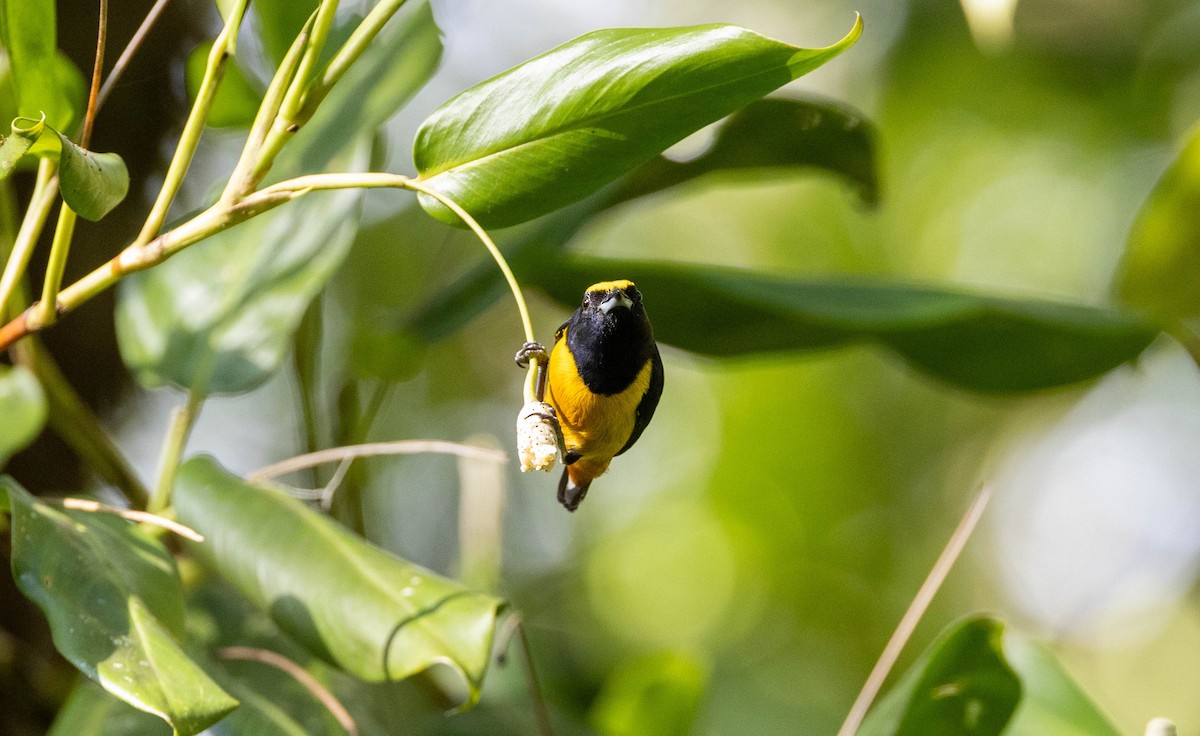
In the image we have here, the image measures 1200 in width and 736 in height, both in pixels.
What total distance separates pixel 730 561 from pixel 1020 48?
93.1 inches

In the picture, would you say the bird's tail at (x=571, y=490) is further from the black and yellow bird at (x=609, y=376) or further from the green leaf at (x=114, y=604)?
the green leaf at (x=114, y=604)

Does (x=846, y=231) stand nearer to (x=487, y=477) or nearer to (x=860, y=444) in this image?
(x=860, y=444)

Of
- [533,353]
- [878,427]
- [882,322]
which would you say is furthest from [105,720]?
[878,427]

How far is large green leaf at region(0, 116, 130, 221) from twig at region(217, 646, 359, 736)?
0.41m

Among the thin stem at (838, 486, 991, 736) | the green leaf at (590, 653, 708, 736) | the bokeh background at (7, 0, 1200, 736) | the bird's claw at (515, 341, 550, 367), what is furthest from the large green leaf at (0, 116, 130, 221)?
the bokeh background at (7, 0, 1200, 736)

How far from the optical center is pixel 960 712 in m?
0.77

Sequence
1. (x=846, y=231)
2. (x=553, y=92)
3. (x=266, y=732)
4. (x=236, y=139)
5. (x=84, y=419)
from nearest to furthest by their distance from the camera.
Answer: (x=553, y=92) < (x=266, y=732) < (x=84, y=419) < (x=236, y=139) < (x=846, y=231)

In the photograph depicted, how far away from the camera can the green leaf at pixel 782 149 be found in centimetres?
98

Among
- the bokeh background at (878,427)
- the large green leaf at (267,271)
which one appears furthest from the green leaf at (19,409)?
the bokeh background at (878,427)

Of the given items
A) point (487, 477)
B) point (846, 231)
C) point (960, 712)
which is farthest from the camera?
point (846, 231)

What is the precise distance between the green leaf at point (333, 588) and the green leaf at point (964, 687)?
397mm

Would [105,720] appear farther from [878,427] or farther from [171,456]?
[878,427]

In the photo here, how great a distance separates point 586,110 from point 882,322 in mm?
526

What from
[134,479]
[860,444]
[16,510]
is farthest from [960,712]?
[860,444]
